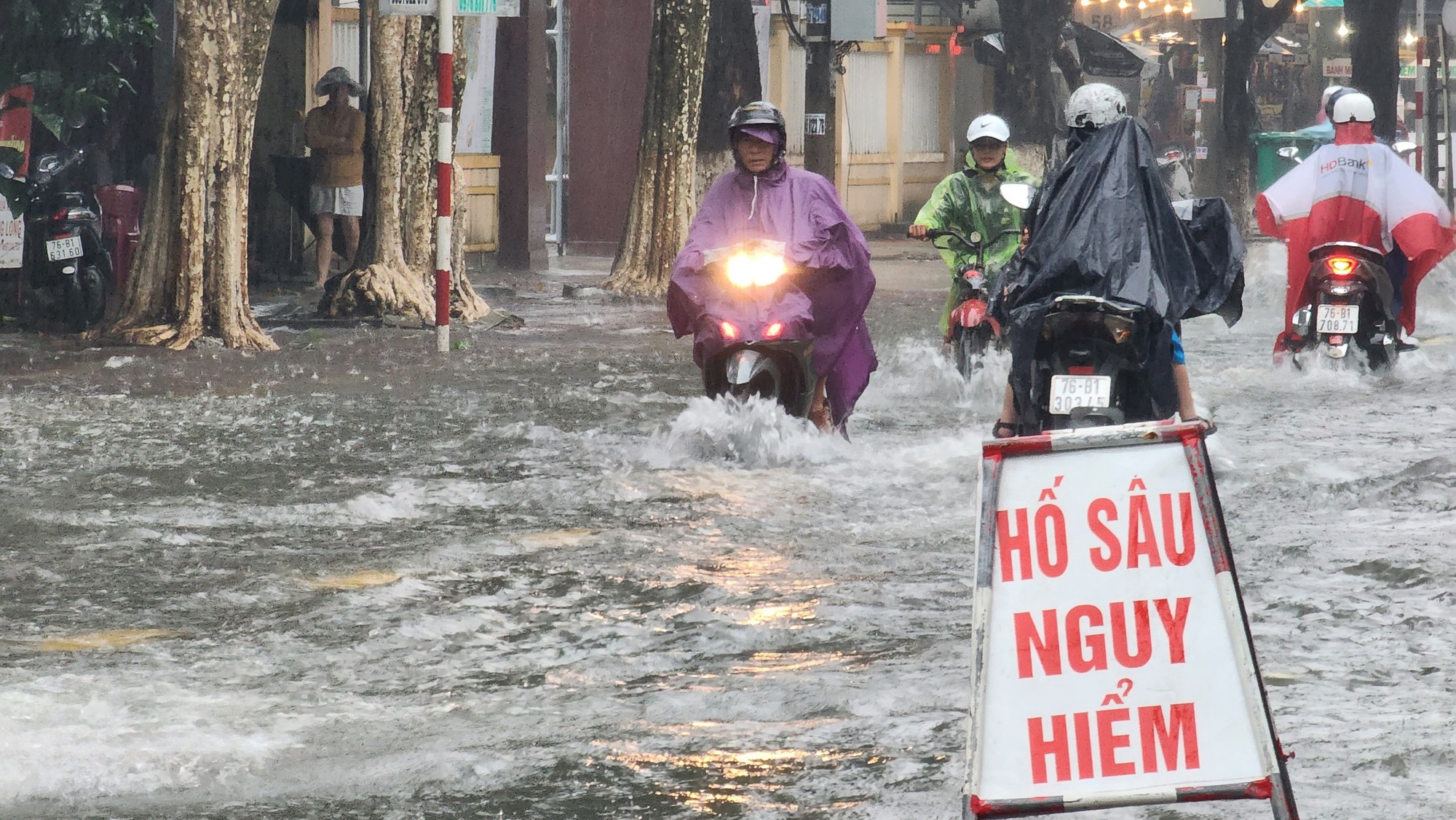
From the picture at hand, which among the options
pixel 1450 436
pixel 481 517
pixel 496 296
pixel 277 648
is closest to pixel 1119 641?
pixel 277 648

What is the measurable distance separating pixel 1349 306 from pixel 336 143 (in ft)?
28.8

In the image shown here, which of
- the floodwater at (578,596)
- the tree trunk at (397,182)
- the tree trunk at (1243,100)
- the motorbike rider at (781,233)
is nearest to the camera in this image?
the floodwater at (578,596)

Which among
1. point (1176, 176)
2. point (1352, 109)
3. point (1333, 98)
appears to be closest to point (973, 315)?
point (1352, 109)

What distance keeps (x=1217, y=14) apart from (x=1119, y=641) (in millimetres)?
38789

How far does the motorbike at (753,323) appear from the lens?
9.37 metres

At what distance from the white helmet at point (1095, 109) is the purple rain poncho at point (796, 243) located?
264 cm

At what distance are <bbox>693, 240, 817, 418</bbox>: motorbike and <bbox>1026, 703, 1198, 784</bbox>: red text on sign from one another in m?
5.43

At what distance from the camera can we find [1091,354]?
6.50 meters

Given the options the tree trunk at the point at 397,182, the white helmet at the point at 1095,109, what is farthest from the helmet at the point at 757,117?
the tree trunk at the point at 397,182

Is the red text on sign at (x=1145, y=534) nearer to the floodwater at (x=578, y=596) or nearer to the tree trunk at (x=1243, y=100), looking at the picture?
the floodwater at (x=578, y=596)

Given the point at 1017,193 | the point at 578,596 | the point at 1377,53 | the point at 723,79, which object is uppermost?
the point at 1377,53

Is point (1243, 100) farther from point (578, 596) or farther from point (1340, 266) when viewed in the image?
point (578, 596)

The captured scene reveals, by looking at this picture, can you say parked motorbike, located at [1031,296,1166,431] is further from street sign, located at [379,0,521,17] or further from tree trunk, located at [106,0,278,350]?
tree trunk, located at [106,0,278,350]

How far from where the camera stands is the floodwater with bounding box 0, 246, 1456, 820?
4.79 meters
